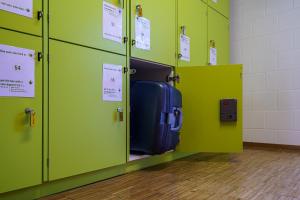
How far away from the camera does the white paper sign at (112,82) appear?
6.33ft

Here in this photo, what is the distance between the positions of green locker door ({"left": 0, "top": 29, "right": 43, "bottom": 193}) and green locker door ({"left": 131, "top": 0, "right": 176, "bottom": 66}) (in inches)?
34.4

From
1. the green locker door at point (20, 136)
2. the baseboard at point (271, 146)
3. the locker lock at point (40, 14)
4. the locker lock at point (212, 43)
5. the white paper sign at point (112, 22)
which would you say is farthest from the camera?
the baseboard at point (271, 146)

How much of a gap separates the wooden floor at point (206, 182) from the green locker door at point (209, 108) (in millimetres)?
175

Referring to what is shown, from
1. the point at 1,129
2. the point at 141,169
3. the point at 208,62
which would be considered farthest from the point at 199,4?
the point at 1,129

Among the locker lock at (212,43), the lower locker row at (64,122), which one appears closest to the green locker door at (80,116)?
the lower locker row at (64,122)

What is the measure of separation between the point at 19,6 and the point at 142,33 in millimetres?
999

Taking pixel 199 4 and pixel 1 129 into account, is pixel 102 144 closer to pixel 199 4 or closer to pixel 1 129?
pixel 1 129

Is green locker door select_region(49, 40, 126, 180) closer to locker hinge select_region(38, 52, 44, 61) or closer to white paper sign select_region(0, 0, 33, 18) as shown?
locker hinge select_region(38, 52, 44, 61)

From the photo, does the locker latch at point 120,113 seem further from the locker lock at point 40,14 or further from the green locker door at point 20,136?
the locker lock at point 40,14

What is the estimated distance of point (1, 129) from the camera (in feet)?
4.41

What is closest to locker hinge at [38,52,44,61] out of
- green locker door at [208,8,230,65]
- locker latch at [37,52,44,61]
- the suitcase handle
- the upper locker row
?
locker latch at [37,52,44,61]

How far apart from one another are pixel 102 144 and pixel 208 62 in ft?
Result: 6.02

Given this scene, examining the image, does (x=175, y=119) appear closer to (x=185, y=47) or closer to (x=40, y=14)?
(x=185, y=47)

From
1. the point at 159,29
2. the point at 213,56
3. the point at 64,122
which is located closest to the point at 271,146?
the point at 213,56
